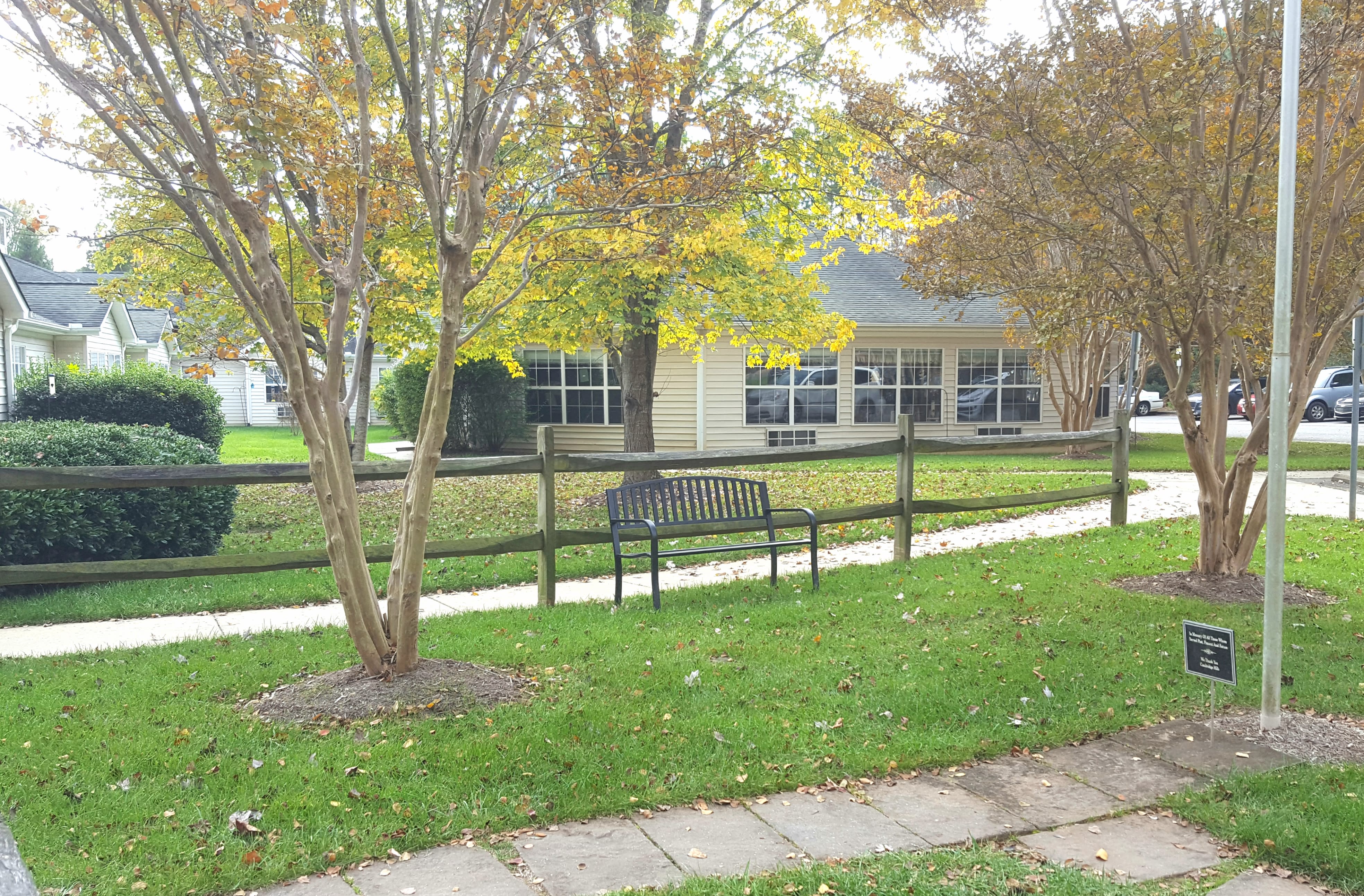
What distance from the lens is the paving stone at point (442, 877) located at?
3.28 metres

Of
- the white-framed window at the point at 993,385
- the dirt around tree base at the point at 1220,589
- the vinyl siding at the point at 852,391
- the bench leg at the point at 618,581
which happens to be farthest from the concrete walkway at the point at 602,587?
the white-framed window at the point at 993,385

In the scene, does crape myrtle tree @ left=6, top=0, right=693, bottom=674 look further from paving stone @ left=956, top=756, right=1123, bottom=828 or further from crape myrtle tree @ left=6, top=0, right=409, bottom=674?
paving stone @ left=956, top=756, right=1123, bottom=828

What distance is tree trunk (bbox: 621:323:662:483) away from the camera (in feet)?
44.4

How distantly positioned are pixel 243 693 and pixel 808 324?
29.4ft

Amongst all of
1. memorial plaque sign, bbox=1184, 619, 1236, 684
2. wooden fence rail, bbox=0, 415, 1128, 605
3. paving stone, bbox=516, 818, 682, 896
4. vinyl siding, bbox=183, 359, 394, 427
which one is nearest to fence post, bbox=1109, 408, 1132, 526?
wooden fence rail, bbox=0, 415, 1128, 605

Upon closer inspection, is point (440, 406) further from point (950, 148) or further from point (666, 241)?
point (950, 148)

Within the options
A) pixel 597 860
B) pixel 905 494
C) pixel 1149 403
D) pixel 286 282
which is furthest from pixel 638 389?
pixel 1149 403

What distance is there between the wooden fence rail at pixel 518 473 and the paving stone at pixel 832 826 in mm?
3428

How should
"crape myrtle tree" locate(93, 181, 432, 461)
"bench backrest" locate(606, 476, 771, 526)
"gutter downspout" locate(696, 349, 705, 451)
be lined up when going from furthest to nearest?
"gutter downspout" locate(696, 349, 705, 451), "bench backrest" locate(606, 476, 771, 526), "crape myrtle tree" locate(93, 181, 432, 461)

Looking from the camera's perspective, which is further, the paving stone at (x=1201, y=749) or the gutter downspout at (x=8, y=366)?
the gutter downspout at (x=8, y=366)

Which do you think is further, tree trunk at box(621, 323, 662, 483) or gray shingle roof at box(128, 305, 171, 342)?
gray shingle roof at box(128, 305, 171, 342)

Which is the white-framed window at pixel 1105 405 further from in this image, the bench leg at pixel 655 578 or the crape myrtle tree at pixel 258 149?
the crape myrtle tree at pixel 258 149

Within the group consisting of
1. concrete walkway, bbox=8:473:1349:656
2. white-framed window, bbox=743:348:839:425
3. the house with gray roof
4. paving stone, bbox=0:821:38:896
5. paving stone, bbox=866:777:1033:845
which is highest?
the house with gray roof

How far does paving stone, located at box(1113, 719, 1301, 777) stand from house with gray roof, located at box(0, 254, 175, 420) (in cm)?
1138
